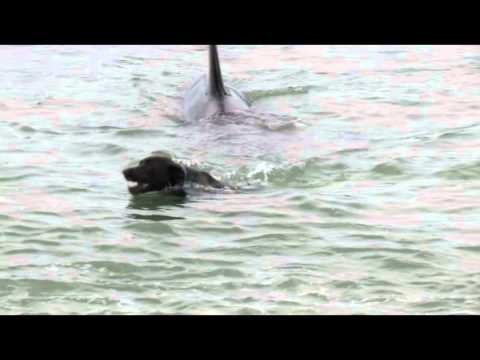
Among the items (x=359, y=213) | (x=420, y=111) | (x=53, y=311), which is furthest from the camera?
(x=420, y=111)

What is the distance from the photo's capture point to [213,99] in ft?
32.0

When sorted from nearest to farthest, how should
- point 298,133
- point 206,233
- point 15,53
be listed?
point 206,233 < point 298,133 < point 15,53

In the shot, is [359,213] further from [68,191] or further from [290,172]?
[68,191]

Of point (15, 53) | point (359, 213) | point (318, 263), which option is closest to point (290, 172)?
point (359, 213)

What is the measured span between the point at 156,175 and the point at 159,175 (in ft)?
0.07

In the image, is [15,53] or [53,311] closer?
[53,311]

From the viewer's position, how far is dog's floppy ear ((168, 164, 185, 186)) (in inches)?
250

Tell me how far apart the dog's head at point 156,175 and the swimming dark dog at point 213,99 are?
9.56 feet

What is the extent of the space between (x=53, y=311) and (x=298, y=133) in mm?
5331

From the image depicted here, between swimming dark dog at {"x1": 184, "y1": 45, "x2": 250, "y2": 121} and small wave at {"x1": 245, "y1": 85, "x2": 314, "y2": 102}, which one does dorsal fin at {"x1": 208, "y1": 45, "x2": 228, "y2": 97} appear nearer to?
swimming dark dog at {"x1": 184, "y1": 45, "x2": 250, "y2": 121}

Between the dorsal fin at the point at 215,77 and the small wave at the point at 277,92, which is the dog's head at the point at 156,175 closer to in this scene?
the dorsal fin at the point at 215,77

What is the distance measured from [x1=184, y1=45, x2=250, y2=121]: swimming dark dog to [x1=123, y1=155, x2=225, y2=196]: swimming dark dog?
2.86m

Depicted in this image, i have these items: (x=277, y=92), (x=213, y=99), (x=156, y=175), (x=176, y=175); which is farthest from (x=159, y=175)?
(x=277, y=92)

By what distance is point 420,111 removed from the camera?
10.5 metres
